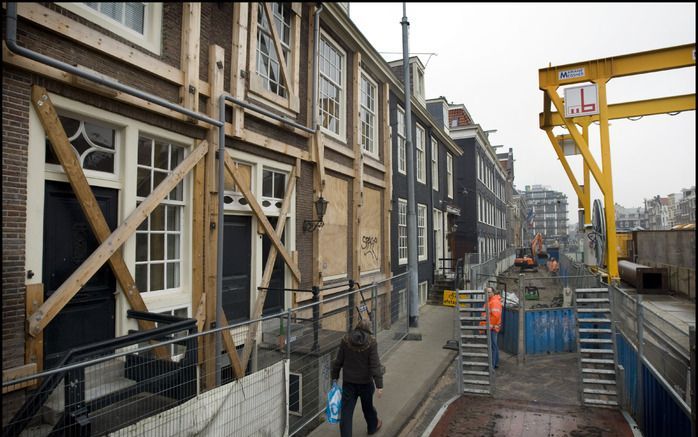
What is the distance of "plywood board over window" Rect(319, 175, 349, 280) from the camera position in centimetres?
1034

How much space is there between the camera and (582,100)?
1116 centimetres

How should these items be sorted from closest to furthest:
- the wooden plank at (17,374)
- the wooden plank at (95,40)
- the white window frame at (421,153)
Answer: the wooden plank at (17,374) < the wooden plank at (95,40) < the white window frame at (421,153)

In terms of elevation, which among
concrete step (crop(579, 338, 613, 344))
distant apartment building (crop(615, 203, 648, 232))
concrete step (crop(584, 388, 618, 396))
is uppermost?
distant apartment building (crop(615, 203, 648, 232))

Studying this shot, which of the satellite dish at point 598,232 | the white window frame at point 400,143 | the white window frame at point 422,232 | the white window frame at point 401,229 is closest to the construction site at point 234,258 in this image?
Answer: the satellite dish at point 598,232

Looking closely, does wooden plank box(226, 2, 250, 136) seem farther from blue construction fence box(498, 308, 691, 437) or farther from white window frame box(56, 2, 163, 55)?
Answer: blue construction fence box(498, 308, 691, 437)

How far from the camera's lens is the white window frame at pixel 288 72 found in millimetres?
7809

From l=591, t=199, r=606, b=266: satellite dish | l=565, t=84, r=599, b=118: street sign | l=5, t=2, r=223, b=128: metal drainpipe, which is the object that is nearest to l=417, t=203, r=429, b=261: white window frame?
l=591, t=199, r=606, b=266: satellite dish

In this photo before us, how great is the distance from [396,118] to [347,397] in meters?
11.6

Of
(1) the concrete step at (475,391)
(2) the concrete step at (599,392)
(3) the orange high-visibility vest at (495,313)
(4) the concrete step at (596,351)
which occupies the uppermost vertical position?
(3) the orange high-visibility vest at (495,313)

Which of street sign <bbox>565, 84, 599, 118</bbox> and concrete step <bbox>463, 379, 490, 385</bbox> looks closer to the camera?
concrete step <bbox>463, 379, 490, 385</bbox>

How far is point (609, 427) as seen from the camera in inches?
245

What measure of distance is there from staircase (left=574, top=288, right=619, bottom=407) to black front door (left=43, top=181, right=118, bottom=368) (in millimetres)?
7494

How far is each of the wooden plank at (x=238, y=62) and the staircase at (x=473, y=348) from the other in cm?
566

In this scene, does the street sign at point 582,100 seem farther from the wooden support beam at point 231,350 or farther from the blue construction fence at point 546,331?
the wooden support beam at point 231,350
